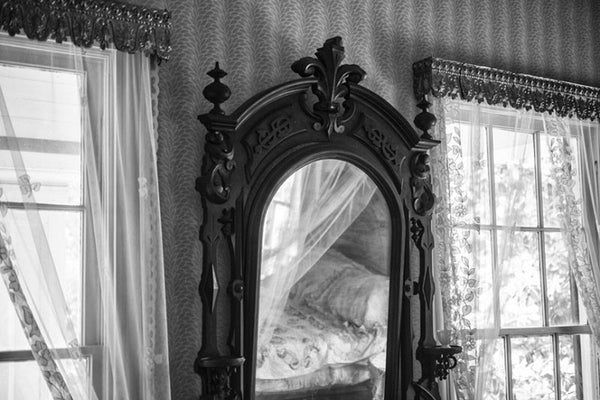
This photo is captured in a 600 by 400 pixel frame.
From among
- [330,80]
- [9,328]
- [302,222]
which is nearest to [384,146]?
[330,80]

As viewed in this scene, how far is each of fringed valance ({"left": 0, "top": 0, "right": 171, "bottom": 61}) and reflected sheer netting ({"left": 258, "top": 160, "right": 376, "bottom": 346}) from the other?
0.72 m

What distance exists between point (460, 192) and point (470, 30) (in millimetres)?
832

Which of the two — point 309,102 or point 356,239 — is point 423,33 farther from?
point 356,239

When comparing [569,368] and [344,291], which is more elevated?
[344,291]

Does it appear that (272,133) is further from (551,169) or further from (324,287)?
(551,169)

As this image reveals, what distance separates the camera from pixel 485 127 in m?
3.86

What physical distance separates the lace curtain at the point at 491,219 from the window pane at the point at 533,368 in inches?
3.9

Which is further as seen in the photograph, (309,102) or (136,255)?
(309,102)

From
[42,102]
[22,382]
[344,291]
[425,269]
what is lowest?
[22,382]

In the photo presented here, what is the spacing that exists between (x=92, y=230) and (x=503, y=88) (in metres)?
2.10

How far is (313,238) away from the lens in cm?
313

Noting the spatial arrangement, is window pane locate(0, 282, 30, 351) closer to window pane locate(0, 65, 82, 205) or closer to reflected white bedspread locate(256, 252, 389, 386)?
window pane locate(0, 65, 82, 205)

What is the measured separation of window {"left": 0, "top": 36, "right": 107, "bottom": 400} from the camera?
2564mm

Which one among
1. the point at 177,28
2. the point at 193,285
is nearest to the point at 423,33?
the point at 177,28
